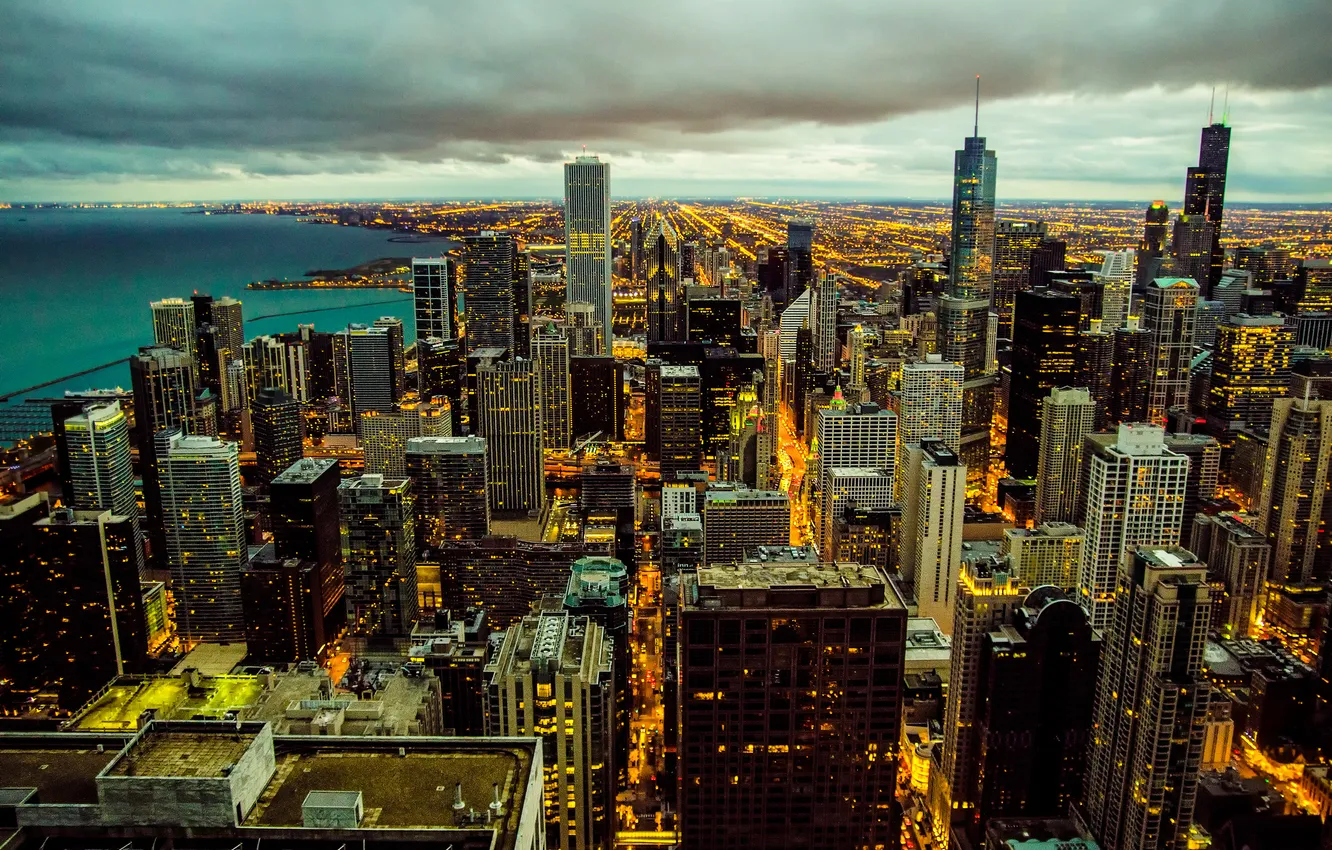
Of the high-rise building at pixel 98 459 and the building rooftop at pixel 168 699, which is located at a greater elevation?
the high-rise building at pixel 98 459

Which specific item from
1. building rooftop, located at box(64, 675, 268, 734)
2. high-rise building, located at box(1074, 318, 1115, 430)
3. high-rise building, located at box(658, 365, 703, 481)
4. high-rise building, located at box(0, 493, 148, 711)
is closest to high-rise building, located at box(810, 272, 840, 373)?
high-rise building, located at box(1074, 318, 1115, 430)

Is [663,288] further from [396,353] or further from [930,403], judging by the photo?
[930,403]

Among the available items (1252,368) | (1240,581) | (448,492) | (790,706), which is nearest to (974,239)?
(1252,368)

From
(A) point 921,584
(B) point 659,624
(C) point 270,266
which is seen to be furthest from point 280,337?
(A) point 921,584

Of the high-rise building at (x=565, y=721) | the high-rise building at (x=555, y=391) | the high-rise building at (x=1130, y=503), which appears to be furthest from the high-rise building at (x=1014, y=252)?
the high-rise building at (x=565, y=721)

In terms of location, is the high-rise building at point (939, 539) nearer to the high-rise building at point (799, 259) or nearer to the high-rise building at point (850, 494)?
the high-rise building at point (850, 494)

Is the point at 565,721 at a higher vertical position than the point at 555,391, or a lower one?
lower
